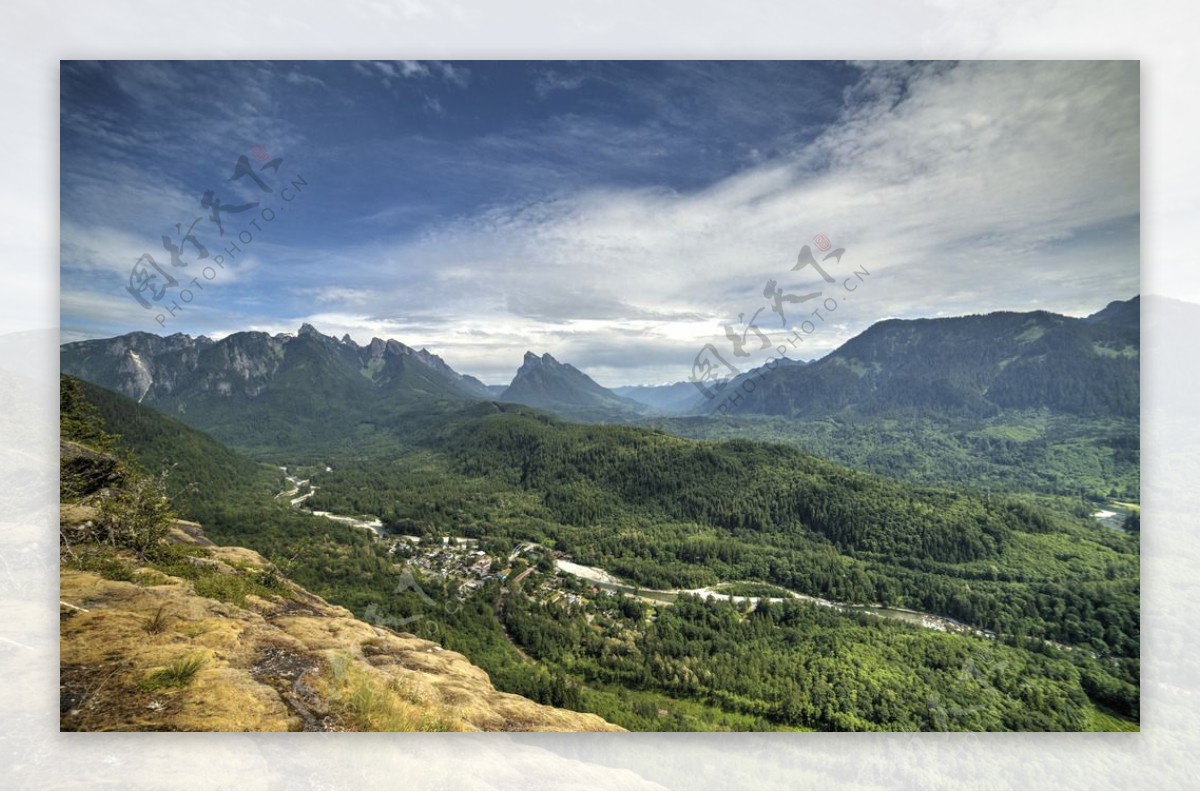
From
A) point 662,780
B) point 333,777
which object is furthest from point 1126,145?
point 333,777

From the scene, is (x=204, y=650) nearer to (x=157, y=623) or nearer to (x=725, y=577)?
(x=157, y=623)

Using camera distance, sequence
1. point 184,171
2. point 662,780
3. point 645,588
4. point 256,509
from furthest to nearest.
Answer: point 256,509, point 645,588, point 184,171, point 662,780

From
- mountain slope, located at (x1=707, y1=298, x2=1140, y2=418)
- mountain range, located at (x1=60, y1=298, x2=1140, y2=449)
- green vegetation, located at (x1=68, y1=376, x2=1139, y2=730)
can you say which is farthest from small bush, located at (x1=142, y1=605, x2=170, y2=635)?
mountain slope, located at (x1=707, y1=298, x2=1140, y2=418)

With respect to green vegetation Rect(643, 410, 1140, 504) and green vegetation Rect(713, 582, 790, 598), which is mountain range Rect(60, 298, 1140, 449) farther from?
green vegetation Rect(713, 582, 790, 598)

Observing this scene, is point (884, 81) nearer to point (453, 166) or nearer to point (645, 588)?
point (453, 166)

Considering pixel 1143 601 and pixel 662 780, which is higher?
pixel 1143 601

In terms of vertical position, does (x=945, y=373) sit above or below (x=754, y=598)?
above

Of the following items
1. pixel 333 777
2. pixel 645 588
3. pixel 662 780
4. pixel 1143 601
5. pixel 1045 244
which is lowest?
pixel 645 588

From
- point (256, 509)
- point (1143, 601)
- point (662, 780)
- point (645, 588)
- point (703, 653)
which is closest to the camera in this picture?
point (662, 780)

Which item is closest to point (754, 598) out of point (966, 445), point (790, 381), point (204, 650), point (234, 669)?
point (234, 669)
